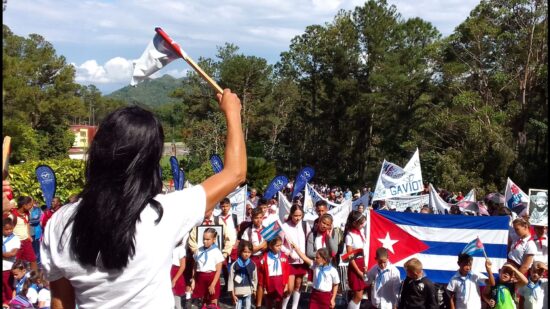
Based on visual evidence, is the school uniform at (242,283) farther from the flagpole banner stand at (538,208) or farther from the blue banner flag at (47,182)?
the blue banner flag at (47,182)

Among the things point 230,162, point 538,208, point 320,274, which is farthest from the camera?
point 320,274

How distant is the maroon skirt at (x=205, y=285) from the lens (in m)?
8.70

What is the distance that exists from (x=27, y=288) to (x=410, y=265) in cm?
423

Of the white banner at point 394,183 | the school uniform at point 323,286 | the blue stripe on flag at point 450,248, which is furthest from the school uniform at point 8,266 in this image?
the white banner at point 394,183

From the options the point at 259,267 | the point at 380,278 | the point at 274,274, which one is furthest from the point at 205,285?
the point at 380,278

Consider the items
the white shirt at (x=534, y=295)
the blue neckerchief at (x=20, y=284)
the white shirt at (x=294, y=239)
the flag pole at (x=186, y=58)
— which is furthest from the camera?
the white shirt at (x=294, y=239)

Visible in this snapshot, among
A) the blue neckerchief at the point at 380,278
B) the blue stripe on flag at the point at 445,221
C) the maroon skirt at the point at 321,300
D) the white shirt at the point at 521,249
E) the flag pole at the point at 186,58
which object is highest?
the flag pole at the point at 186,58

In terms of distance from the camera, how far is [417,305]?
7.17 meters

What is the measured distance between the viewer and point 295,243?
9711 millimetres

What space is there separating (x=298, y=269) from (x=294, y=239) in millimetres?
456

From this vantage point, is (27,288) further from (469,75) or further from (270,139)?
(270,139)

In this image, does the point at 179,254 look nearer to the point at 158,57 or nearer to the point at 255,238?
the point at 255,238

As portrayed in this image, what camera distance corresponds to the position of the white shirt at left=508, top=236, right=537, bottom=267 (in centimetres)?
793

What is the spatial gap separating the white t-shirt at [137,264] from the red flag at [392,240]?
24.1 ft
